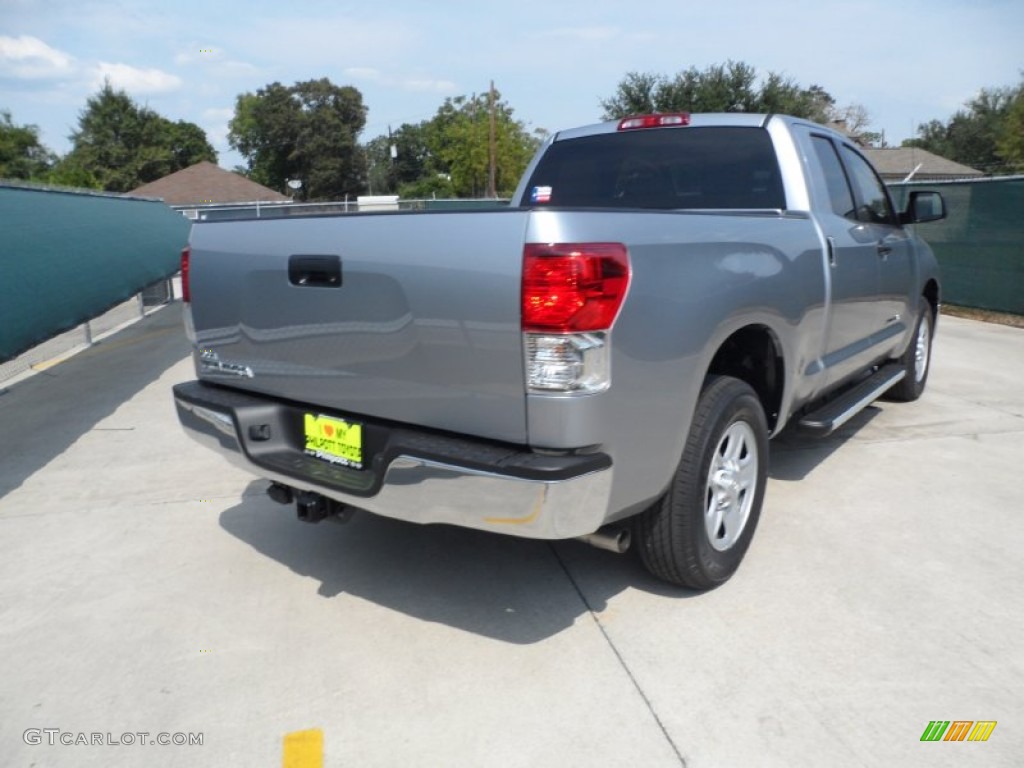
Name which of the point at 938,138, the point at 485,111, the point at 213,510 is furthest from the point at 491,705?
the point at 938,138

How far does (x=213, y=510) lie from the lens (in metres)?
4.46

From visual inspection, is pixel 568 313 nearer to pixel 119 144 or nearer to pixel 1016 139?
pixel 1016 139

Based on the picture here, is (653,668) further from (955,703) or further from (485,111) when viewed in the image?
(485,111)

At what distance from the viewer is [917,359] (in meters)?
6.33

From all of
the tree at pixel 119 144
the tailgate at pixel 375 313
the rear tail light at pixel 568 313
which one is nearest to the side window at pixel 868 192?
the rear tail light at pixel 568 313

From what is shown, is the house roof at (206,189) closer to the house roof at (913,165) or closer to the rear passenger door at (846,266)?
the house roof at (913,165)

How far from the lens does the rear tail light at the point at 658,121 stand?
4.48 m

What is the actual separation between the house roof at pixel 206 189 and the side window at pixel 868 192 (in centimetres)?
4346

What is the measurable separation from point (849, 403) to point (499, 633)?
2.52 metres

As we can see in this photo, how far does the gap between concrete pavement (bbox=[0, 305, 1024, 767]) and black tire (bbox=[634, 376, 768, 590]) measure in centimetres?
18

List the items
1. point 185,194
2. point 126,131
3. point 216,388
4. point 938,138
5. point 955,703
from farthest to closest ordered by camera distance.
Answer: point 938,138
point 126,131
point 185,194
point 216,388
point 955,703

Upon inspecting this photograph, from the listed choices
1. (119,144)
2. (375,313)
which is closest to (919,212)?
(375,313)

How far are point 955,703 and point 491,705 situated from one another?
149 centimetres

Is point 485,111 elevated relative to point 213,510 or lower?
elevated
